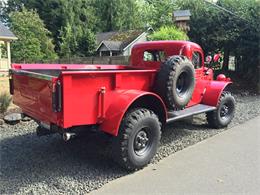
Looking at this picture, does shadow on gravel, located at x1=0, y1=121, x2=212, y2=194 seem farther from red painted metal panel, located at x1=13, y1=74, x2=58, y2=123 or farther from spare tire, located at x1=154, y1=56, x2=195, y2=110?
spare tire, located at x1=154, y1=56, x2=195, y2=110

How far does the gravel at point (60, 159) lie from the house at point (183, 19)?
862 centimetres

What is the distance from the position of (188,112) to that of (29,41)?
28093 millimetres

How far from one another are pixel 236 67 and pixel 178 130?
1014 centimetres

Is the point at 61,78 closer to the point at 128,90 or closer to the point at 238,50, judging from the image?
the point at 128,90

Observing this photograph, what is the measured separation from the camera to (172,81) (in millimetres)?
5395

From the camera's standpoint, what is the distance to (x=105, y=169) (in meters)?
4.89

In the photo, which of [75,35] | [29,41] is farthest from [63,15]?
[29,41]

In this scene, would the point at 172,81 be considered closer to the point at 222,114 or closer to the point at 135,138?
the point at 135,138

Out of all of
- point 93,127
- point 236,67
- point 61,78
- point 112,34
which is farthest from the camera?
point 112,34

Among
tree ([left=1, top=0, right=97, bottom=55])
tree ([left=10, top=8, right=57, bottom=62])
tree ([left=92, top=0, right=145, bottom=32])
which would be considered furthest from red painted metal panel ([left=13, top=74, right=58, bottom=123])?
tree ([left=92, top=0, right=145, bottom=32])

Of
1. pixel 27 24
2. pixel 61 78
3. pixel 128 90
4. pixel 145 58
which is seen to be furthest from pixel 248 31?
pixel 27 24

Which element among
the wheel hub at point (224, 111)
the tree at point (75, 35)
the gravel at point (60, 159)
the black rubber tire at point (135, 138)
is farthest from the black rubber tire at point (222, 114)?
the tree at point (75, 35)

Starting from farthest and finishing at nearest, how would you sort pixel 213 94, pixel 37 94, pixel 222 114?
pixel 222 114
pixel 213 94
pixel 37 94

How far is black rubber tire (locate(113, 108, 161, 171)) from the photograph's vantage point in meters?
4.65
